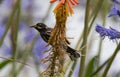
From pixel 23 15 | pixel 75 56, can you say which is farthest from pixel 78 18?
pixel 75 56

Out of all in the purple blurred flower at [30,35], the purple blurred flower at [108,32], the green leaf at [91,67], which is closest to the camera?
the purple blurred flower at [108,32]

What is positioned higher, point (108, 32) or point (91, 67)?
point (108, 32)

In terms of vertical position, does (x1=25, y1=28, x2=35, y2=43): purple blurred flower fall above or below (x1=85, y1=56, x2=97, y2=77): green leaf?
above

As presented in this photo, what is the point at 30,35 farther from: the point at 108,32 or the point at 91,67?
the point at 108,32

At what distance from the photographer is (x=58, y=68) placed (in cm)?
82

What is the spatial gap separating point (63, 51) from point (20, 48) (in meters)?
0.94

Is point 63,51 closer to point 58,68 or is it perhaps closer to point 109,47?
point 58,68

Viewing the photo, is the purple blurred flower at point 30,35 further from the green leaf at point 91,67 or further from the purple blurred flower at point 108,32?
the purple blurred flower at point 108,32

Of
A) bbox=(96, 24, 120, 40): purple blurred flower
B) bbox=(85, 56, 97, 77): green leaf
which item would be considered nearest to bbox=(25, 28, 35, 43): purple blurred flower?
bbox=(85, 56, 97, 77): green leaf

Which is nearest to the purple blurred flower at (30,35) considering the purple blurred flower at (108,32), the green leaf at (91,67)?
the green leaf at (91,67)

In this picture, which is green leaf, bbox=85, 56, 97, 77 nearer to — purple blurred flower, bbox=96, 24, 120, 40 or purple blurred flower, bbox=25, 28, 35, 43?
purple blurred flower, bbox=96, 24, 120, 40

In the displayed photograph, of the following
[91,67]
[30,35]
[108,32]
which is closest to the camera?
[108,32]

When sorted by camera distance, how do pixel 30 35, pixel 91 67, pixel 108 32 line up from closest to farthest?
1. pixel 108 32
2. pixel 91 67
3. pixel 30 35

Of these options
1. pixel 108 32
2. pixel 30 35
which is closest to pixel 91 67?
pixel 108 32
